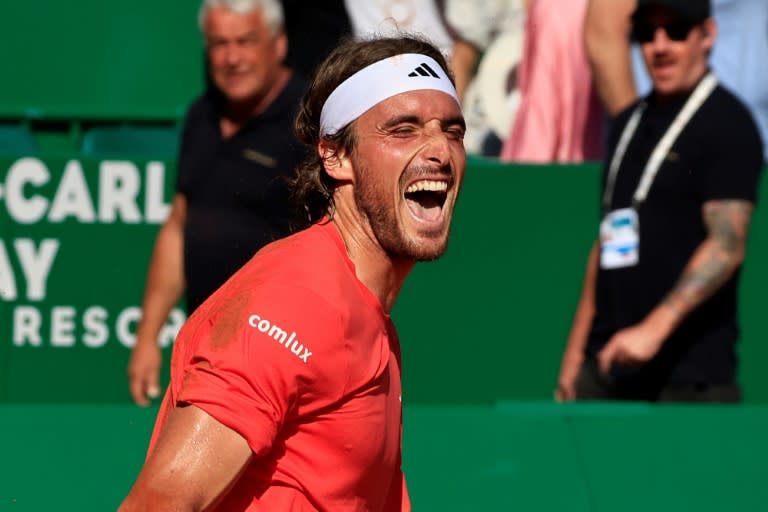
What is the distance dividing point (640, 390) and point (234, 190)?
5.82ft

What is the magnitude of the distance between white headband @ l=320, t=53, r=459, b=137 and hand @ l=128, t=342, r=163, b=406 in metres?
3.07

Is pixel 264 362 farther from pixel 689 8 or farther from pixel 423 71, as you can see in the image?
pixel 689 8

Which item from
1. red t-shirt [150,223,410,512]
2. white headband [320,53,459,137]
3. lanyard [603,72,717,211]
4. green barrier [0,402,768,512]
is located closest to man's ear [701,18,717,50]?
lanyard [603,72,717,211]

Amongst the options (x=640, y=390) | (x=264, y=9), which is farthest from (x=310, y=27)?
(x=640, y=390)

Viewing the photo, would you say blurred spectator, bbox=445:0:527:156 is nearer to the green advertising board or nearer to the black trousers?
the green advertising board

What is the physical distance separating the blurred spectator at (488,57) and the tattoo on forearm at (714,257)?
6.70 feet

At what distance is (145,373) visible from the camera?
5.83 m

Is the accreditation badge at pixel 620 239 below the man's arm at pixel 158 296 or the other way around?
the other way around

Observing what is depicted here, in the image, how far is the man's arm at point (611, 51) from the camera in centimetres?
666

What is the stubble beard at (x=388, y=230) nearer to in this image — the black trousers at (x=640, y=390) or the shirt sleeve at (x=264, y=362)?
the shirt sleeve at (x=264, y=362)

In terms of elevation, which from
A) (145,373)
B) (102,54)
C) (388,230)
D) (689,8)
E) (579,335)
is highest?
(689,8)

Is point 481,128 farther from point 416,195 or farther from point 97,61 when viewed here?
point 416,195

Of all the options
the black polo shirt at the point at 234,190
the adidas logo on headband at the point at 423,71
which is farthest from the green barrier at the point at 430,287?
the adidas logo on headband at the point at 423,71

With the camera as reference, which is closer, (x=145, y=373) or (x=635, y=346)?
(x=635, y=346)
